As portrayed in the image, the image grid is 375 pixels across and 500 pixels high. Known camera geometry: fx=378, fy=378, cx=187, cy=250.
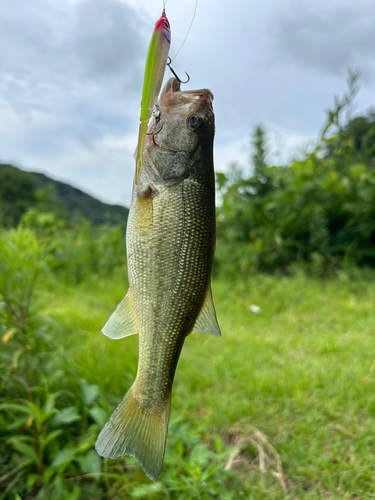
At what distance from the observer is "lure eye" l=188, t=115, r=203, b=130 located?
3.68ft

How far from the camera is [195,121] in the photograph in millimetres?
1123

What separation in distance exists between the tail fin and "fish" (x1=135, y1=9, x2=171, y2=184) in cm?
79

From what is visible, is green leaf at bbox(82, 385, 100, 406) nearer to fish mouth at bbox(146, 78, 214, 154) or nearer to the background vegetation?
the background vegetation

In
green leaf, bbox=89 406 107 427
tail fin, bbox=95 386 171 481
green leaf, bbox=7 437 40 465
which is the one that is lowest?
green leaf, bbox=7 437 40 465

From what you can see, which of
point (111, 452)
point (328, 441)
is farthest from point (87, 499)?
point (328, 441)

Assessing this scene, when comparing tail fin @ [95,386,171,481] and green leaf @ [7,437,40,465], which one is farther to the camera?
green leaf @ [7,437,40,465]

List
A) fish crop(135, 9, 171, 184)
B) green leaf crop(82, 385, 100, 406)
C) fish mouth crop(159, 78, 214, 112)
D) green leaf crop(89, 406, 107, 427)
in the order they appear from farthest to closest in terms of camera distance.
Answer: green leaf crop(82, 385, 100, 406) < green leaf crop(89, 406, 107, 427) < fish mouth crop(159, 78, 214, 112) < fish crop(135, 9, 171, 184)

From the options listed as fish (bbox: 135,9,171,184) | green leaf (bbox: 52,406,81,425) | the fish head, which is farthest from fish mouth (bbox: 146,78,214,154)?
green leaf (bbox: 52,406,81,425)

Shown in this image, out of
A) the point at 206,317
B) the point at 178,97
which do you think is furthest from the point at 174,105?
the point at 206,317

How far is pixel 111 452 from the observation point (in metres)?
1.05

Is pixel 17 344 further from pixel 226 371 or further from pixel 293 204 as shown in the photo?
pixel 293 204

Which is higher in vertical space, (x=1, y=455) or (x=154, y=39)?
(x=154, y=39)

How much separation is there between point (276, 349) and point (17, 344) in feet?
7.15

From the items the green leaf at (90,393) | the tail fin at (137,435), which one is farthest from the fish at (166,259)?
the green leaf at (90,393)
